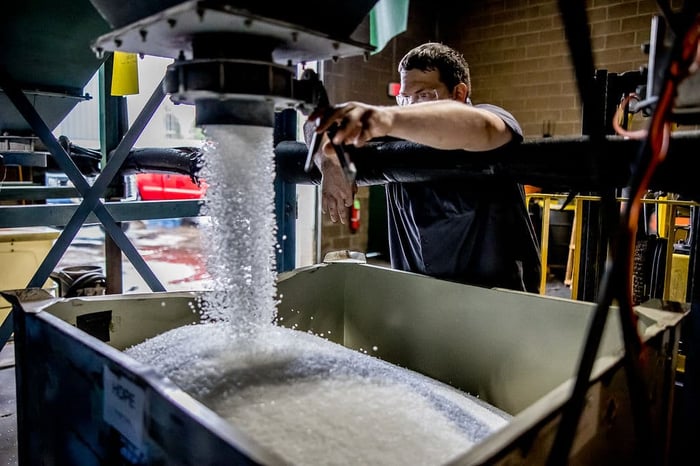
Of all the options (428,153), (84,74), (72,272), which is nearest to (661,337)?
(428,153)

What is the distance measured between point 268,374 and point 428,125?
56 cm

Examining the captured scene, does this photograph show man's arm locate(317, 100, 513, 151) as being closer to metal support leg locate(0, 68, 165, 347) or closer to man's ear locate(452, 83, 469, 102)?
man's ear locate(452, 83, 469, 102)

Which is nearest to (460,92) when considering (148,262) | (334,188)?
(334,188)

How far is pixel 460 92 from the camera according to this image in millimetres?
1523

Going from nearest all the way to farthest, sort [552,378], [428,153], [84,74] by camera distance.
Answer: [552,378], [428,153], [84,74]

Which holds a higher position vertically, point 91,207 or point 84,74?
point 84,74

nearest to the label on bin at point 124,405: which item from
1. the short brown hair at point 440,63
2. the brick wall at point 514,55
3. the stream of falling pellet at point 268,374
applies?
the stream of falling pellet at point 268,374

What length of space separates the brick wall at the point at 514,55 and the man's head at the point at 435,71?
10.1 feet

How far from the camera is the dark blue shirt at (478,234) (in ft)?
4.76

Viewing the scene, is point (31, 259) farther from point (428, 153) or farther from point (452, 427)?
point (452, 427)

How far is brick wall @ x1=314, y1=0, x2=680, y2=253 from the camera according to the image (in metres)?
4.50

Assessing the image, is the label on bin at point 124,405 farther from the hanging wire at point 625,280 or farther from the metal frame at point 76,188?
the metal frame at point 76,188

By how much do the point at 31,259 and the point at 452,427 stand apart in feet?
8.25

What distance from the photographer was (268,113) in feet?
2.69
